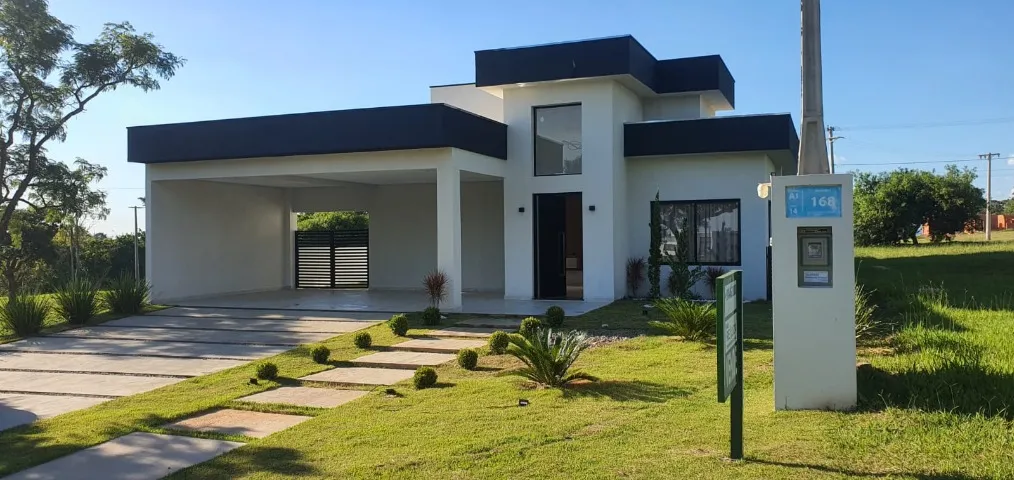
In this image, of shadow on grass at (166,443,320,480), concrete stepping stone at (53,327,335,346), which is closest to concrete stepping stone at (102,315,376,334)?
concrete stepping stone at (53,327,335,346)

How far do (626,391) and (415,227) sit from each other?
45.3 feet

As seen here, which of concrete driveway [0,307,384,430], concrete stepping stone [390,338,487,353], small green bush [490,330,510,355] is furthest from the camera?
concrete stepping stone [390,338,487,353]

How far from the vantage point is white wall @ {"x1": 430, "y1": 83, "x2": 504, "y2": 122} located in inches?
739

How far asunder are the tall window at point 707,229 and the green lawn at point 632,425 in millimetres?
7240

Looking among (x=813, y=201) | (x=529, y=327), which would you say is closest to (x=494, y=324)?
(x=529, y=327)

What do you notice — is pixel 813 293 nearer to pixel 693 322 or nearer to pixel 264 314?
pixel 693 322

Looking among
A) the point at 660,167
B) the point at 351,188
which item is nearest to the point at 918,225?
the point at 660,167

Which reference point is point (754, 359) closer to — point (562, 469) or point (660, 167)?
point (562, 469)

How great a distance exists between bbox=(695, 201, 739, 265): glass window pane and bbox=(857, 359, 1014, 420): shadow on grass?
9636 mm

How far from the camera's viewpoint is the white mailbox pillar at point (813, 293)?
19.4 feet

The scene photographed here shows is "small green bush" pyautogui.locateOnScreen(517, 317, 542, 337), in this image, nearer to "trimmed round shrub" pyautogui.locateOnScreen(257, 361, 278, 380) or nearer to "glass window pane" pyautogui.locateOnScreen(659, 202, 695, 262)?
"trimmed round shrub" pyautogui.locateOnScreen(257, 361, 278, 380)

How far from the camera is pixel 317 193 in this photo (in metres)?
21.3

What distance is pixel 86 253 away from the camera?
33938mm

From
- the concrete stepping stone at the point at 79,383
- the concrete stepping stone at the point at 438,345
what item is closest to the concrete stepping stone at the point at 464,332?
the concrete stepping stone at the point at 438,345
